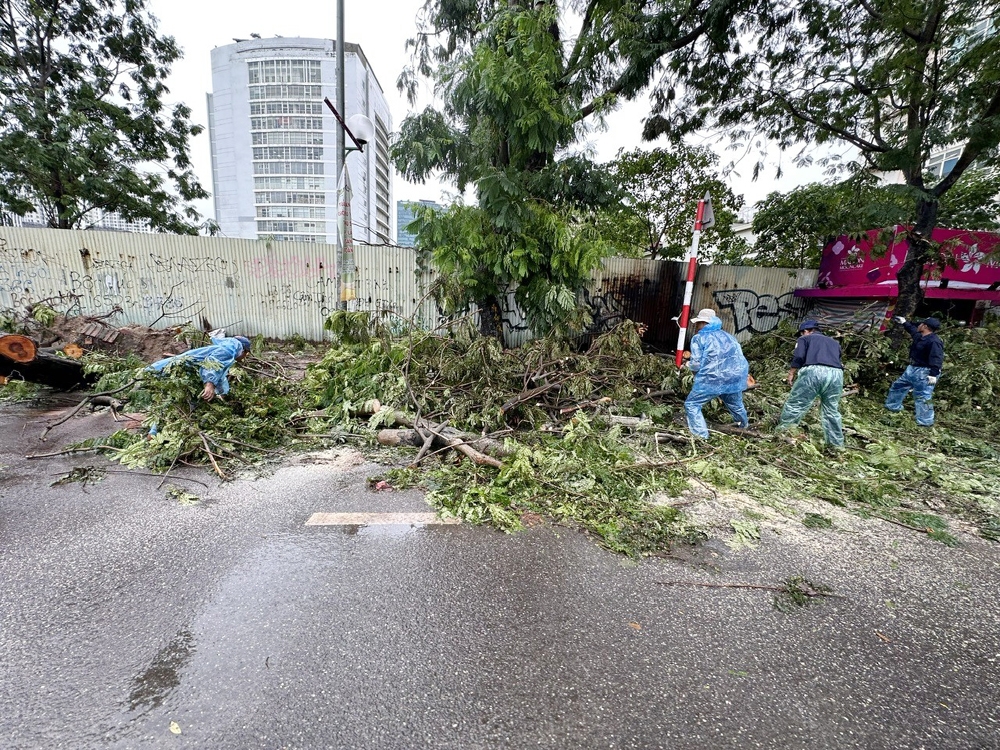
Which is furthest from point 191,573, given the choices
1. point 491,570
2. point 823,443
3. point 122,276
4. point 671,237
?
point 671,237

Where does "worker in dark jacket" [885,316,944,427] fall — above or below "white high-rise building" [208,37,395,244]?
below

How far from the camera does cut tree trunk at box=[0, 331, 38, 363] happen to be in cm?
491

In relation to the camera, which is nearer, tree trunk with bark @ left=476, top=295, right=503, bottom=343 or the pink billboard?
tree trunk with bark @ left=476, top=295, right=503, bottom=343

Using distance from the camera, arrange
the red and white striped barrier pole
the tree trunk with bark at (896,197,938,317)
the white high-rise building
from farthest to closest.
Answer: the white high-rise building
the tree trunk with bark at (896,197,938,317)
the red and white striped barrier pole

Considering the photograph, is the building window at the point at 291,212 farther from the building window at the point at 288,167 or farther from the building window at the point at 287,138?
the building window at the point at 287,138

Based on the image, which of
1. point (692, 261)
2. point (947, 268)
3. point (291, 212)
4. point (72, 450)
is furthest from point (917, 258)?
point (291, 212)

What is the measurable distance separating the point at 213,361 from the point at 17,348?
2.98 m

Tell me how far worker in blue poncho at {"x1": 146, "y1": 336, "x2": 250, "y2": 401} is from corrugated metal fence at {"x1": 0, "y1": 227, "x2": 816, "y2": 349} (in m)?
4.41

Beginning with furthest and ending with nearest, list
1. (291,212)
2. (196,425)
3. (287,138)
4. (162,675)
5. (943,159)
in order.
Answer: (291,212)
(287,138)
(943,159)
(196,425)
(162,675)

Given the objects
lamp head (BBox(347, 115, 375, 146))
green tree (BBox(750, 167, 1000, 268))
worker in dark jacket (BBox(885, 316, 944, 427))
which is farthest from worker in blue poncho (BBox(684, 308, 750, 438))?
lamp head (BBox(347, 115, 375, 146))

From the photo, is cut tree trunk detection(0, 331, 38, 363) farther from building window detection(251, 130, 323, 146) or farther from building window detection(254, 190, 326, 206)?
building window detection(251, 130, 323, 146)

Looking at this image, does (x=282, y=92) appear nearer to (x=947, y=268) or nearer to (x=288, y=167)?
(x=288, y=167)

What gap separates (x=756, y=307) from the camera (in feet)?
32.9

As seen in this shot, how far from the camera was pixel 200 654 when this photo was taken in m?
1.83
